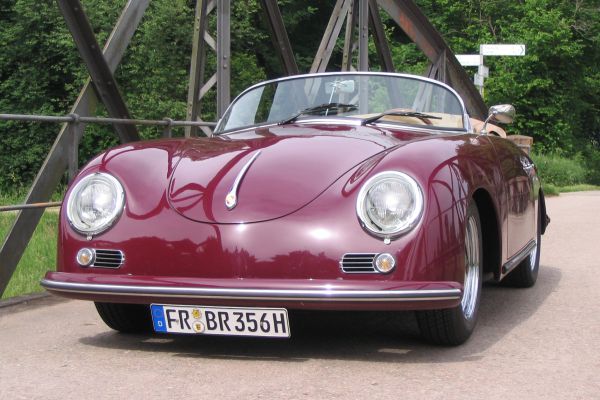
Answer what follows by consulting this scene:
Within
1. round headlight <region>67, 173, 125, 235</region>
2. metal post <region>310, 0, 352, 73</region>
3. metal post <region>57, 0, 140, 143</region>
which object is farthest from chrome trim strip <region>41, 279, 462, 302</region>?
metal post <region>310, 0, 352, 73</region>

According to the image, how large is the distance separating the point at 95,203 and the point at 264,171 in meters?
0.76

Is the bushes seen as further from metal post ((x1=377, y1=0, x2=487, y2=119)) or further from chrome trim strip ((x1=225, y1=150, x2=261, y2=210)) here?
chrome trim strip ((x1=225, y1=150, x2=261, y2=210))

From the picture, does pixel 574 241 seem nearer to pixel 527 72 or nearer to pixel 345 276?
pixel 345 276

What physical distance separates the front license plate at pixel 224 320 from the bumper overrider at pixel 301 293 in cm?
6

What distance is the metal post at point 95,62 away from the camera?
6.68m

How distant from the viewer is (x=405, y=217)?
385 centimetres

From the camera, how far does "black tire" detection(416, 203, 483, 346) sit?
4.12 metres

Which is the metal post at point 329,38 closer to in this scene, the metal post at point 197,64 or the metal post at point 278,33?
the metal post at point 278,33

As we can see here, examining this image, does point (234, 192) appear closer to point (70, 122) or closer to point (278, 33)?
point (70, 122)

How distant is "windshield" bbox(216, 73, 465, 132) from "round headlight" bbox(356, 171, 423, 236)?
121 cm

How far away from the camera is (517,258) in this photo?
5.21 meters

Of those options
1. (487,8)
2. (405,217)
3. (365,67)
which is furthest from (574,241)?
(487,8)

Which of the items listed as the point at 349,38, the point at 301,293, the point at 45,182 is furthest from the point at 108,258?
the point at 349,38

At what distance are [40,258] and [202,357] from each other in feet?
15.1
